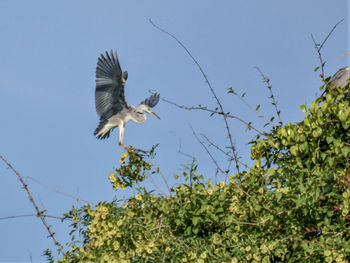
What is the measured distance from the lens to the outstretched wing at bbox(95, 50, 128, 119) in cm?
798

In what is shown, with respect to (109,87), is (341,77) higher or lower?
lower

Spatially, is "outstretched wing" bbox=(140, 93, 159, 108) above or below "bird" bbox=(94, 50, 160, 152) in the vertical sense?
above

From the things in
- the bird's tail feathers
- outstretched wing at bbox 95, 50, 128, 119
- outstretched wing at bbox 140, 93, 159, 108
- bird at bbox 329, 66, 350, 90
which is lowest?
bird at bbox 329, 66, 350, 90

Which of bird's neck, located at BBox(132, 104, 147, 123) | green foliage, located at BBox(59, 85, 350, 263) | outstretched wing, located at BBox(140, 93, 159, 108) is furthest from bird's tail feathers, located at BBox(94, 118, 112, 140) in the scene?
green foliage, located at BBox(59, 85, 350, 263)

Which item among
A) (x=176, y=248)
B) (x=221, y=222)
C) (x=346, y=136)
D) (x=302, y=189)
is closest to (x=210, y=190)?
(x=221, y=222)

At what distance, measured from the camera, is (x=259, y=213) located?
4.68m

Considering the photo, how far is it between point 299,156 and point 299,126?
12.1 inches

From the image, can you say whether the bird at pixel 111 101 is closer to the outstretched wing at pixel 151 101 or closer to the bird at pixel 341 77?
the outstretched wing at pixel 151 101

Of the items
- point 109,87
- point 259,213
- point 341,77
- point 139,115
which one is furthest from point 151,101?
point 259,213

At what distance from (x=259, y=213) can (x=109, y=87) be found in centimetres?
420

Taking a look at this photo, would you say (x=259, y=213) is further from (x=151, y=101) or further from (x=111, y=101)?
(x=151, y=101)

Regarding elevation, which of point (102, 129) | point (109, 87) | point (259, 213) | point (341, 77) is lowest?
point (259, 213)

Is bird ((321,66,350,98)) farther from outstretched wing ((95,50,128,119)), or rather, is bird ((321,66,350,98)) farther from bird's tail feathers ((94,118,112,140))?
bird's tail feathers ((94,118,112,140))

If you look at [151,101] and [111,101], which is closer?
[111,101]
